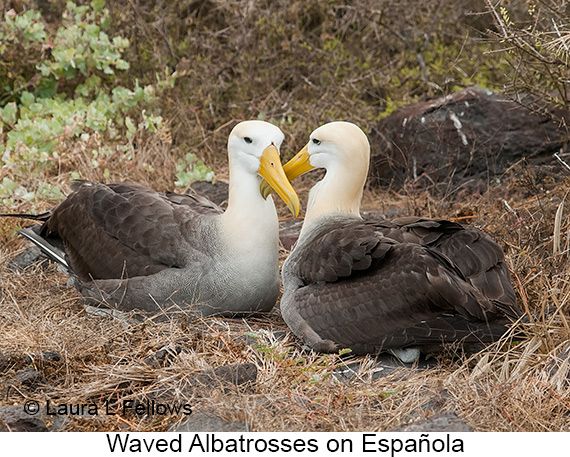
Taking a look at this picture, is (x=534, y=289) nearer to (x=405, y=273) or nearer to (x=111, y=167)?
(x=405, y=273)

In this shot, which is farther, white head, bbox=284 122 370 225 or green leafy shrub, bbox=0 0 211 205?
green leafy shrub, bbox=0 0 211 205

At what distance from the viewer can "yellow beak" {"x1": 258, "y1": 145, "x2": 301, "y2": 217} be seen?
14.5 ft

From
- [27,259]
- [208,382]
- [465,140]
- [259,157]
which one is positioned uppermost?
[259,157]

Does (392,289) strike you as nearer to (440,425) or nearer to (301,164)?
(440,425)

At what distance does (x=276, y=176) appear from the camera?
4.48m

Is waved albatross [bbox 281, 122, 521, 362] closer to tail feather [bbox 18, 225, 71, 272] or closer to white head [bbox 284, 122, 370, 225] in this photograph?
white head [bbox 284, 122, 370, 225]

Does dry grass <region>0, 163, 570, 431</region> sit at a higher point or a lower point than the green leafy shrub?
lower

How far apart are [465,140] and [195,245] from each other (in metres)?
2.95

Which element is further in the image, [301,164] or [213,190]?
[213,190]

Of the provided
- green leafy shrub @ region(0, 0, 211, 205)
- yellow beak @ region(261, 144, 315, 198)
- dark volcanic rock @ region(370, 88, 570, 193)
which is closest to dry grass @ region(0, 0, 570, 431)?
green leafy shrub @ region(0, 0, 211, 205)

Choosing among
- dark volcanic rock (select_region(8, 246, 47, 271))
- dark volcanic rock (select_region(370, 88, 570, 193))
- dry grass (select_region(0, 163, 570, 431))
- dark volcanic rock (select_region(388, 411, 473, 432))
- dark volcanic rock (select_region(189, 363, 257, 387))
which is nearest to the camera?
dark volcanic rock (select_region(388, 411, 473, 432))

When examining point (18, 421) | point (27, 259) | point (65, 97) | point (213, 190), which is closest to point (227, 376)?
point (18, 421)
